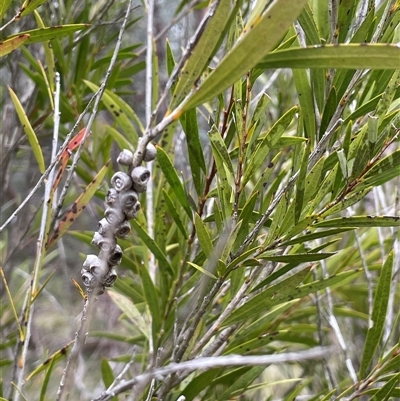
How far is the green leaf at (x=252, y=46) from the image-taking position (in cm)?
24

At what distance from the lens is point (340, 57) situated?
0.28 m

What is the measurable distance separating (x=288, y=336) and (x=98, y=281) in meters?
0.44

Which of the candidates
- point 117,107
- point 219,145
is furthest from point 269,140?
point 117,107

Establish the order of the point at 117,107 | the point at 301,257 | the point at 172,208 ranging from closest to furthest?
the point at 301,257, the point at 172,208, the point at 117,107

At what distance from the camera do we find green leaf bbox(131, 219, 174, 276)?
0.51 m

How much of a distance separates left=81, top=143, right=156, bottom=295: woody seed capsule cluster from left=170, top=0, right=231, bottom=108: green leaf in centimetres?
4

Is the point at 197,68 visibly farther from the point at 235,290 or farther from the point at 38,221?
the point at 38,221

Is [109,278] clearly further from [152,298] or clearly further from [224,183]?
[152,298]

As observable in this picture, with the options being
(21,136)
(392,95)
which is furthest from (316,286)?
(21,136)

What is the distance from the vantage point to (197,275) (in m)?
0.56

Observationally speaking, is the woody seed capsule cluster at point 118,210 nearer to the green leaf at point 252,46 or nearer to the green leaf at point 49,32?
the green leaf at point 252,46

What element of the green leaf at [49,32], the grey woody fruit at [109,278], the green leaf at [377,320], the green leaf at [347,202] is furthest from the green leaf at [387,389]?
the green leaf at [49,32]

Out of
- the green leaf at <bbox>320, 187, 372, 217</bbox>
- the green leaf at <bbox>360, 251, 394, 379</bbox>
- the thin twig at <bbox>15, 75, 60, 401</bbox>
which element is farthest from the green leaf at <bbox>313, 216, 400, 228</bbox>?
the thin twig at <bbox>15, 75, 60, 401</bbox>

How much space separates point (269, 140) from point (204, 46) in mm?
148
